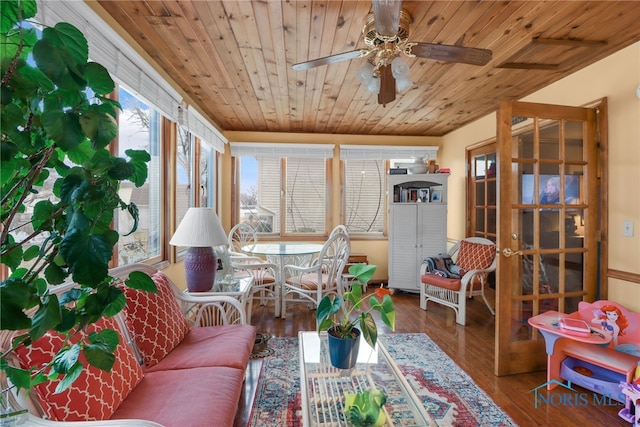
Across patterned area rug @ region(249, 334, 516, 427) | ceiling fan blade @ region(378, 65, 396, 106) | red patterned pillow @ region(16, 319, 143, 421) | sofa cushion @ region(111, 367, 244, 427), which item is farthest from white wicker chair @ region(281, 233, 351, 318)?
red patterned pillow @ region(16, 319, 143, 421)

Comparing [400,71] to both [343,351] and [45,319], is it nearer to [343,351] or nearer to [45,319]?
[343,351]

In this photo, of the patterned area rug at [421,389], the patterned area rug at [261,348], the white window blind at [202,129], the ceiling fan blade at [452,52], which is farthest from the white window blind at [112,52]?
the patterned area rug at [421,389]

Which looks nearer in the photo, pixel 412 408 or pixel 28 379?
pixel 28 379

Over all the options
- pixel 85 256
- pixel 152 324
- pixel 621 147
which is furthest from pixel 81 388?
pixel 621 147

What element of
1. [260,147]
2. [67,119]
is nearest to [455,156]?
[260,147]

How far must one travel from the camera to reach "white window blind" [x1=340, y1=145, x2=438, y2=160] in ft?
15.6

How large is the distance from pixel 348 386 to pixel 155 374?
91cm

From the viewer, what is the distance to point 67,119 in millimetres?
463

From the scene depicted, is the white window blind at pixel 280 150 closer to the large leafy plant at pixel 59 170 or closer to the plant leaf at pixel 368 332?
the plant leaf at pixel 368 332

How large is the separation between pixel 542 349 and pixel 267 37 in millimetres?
3013

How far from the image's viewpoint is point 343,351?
154 cm

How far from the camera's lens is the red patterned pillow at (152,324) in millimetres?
1524

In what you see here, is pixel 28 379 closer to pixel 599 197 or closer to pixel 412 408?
pixel 412 408

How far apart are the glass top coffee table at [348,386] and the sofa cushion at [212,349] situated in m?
0.33
